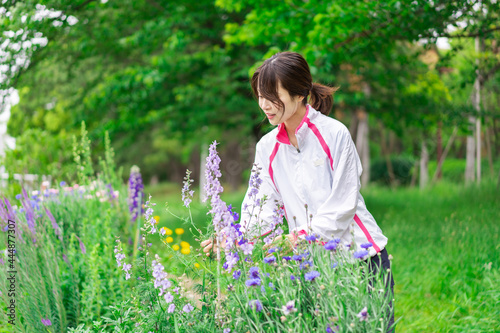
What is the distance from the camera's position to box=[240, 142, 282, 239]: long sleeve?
1.91 meters

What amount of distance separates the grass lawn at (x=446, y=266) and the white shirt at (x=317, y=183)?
1.36 feet

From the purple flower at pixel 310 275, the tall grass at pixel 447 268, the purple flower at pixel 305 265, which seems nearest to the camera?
the purple flower at pixel 310 275

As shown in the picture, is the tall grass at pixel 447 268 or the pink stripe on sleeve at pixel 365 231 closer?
the pink stripe on sleeve at pixel 365 231

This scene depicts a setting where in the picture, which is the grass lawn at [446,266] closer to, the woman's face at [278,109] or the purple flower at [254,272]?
the purple flower at [254,272]

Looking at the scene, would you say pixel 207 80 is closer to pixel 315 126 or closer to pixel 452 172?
pixel 315 126

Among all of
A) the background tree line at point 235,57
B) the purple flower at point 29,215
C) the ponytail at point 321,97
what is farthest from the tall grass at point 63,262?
the ponytail at point 321,97

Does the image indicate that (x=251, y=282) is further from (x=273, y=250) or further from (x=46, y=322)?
(x=46, y=322)

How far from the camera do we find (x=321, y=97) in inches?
85.7

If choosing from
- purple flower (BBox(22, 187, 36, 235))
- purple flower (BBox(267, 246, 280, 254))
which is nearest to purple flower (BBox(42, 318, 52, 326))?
purple flower (BBox(22, 187, 36, 235))

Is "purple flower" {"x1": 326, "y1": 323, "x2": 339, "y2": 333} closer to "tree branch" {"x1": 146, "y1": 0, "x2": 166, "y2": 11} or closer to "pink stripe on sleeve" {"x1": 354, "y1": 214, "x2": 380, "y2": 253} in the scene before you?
"pink stripe on sleeve" {"x1": 354, "y1": 214, "x2": 380, "y2": 253}

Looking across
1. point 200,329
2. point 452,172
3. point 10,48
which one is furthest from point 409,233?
point 452,172

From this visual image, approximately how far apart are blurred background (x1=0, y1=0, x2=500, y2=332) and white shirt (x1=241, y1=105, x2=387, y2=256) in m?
0.46

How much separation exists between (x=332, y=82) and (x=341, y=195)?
626 centimetres

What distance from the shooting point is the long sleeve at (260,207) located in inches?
75.1
